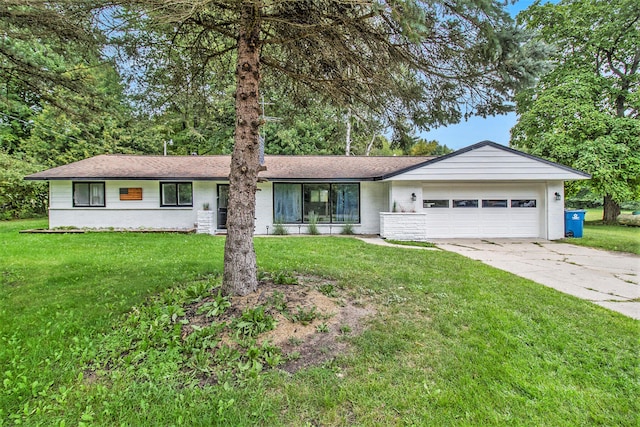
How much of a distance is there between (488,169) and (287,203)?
6.94 meters

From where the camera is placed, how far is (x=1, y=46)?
4.27 metres

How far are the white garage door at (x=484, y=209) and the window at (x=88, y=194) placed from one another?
1189 centimetres

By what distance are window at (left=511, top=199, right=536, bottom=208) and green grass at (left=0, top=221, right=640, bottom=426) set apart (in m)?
7.21

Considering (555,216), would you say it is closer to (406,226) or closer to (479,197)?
(479,197)

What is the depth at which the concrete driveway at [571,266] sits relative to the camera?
4.55 m

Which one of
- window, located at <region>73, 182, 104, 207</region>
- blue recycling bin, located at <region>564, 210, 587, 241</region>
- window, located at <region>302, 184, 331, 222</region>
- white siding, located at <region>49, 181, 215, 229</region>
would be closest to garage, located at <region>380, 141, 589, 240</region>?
blue recycling bin, located at <region>564, 210, 587, 241</region>

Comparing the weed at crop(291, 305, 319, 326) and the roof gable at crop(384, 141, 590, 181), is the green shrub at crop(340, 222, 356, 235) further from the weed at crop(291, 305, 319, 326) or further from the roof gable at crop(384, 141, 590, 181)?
the weed at crop(291, 305, 319, 326)

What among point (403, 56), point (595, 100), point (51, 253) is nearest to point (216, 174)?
point (51, 253)

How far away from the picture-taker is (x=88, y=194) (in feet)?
38.2

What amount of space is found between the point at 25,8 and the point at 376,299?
566cm

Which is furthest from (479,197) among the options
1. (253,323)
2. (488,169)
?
(253,323)

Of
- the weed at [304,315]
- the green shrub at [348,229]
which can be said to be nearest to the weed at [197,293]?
the weed at [304,315]

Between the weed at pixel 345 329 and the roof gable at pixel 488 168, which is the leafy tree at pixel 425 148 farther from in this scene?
the weed at pixel 345 329

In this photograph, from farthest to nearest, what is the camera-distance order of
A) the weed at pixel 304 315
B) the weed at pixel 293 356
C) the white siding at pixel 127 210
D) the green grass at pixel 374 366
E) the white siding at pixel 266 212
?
the white siding at pixel 266 212 → the white siding at pixel 127 210 → the weed at pixel 304 315 → the weed at pixel 293 356 → the green grass at pixel 374 366
